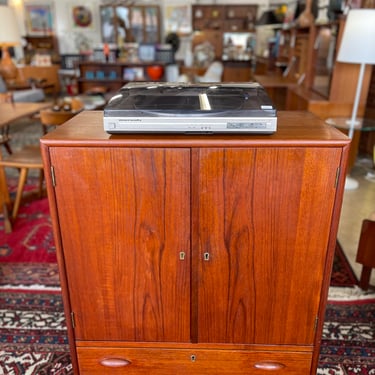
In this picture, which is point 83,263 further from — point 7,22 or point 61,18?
point 61,18

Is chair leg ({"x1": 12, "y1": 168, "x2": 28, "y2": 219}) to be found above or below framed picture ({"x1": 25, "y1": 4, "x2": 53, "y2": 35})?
below

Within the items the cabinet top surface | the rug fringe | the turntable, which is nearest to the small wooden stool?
the rug fringe

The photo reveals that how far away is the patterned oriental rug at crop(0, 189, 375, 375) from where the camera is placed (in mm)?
1540

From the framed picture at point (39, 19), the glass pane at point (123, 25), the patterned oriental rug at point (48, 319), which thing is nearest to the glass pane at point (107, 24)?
the glass pane at point (123, 25)

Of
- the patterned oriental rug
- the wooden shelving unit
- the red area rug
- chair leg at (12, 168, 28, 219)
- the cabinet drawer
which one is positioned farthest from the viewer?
the wooden shelving unit

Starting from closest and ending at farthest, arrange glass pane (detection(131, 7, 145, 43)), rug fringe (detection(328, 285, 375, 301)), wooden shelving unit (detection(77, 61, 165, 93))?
rug fringe (detection(328, 285, 375, 301))
wooden shelving unit (detection(77, 61, 165, 93))
glass pane (detection(131, 7, 145, 43))

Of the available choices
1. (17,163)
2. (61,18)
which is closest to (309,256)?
(17,163)

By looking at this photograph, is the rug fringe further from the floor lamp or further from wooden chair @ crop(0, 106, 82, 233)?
wooden chair @ crop(0, 106, 82, 233)

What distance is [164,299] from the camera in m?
1.22

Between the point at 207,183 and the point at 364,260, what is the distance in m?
1.22

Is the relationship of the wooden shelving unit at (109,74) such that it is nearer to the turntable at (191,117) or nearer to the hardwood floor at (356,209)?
the hardwood floor at (356,209)

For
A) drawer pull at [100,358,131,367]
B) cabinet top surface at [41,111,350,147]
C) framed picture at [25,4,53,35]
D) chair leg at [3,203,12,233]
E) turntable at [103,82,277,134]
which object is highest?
framed picture at [25,4,53,35]

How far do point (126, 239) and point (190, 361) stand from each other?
1.69 ft

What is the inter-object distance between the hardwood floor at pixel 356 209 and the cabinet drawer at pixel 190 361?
3.37ft
